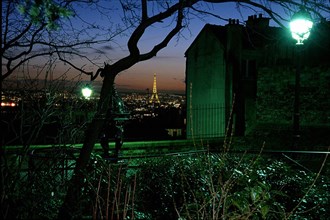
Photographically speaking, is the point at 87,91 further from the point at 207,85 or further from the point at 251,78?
the point at 207,85

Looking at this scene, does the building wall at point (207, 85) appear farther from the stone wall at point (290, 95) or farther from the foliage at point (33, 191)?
the foliage at point (33, 191)

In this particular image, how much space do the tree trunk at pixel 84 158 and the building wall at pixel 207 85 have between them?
53.1 ft

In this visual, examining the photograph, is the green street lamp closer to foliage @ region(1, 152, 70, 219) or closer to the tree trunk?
the tree trunk

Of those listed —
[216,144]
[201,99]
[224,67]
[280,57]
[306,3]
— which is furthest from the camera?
[201,99]

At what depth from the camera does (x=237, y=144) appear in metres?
16.4

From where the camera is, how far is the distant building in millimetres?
16969

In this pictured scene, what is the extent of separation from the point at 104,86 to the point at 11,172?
2.04 m

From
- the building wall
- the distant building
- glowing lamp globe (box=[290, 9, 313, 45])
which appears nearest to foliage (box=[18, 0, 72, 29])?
glowing lamp globe (box=[290, 9, 313, 45])

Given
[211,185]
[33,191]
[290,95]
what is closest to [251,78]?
[290,95]

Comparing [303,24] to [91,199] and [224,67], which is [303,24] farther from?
[224,67]

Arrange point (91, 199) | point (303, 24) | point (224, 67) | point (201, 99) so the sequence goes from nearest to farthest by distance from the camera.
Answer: point (91, 199) → point (303, 24) → point (224, 67) → point (201, 99)

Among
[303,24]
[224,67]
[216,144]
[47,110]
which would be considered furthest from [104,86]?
[224,67]

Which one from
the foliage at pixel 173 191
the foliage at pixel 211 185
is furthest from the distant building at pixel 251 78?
the foliage at pixel 173 191

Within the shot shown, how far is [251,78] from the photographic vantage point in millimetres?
23250
